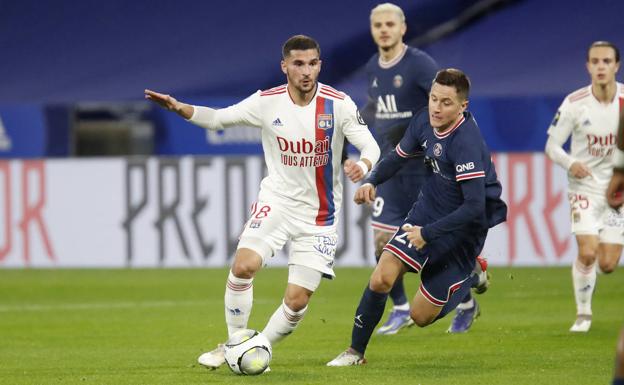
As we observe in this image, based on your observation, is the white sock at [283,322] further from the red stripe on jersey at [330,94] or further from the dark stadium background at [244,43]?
the dark stadium background at [244,43]

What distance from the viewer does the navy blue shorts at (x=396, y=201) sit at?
10.5 m

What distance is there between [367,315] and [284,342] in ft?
5.84

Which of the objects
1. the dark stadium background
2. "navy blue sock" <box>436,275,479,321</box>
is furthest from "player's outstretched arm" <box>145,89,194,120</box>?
the dark stadium background

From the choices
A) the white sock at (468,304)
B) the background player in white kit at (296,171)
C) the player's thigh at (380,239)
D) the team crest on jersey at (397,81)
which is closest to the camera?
the background player in white kit at (296,171)

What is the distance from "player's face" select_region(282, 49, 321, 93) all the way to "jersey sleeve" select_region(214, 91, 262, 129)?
31cm

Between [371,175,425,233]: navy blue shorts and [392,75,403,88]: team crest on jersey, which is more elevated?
[392,75,403,88]: team crest on jersey

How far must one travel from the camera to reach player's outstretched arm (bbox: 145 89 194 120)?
7973 mm

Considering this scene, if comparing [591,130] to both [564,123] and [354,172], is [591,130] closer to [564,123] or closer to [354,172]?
[564,123]

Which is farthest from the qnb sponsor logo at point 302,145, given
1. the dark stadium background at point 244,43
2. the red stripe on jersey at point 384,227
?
the dark stadium background at point 244,43

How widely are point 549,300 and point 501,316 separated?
1416 millimetres

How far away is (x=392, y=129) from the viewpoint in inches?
411

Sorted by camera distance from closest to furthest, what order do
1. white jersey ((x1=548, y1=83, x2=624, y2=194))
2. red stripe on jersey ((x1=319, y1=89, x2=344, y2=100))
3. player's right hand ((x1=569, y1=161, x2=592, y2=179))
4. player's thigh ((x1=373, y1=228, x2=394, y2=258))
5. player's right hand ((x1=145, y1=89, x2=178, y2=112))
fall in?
player's right hand ((x1=145, y1=89, x2=178, y2=112)) → red stripe on jersey ((x1=319, y1=89, x2=344, y2=100)) → player's right hand ((x1=569, y1=161, x2=592, y2=179)) → player's thigh ((x1=373, y1=228, x2=394, y2=258)) → white jersey ((x1=548, y1=83, x2=624, y2=194))

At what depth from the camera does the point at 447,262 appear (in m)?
8.48

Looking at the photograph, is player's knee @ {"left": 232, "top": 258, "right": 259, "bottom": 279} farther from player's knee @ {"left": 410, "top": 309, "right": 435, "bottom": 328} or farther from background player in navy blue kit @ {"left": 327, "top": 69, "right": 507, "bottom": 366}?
player's knee @ {"left": 410, "top": 309, "right": 435, "bottom": 328}
